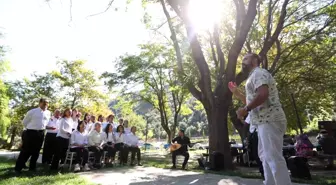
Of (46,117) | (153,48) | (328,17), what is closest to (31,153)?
(46,117)

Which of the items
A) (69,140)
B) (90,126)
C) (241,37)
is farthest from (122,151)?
(241,37)

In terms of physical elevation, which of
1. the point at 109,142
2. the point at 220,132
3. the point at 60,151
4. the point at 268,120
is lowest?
the point at 60,151

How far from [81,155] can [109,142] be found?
1755 millimetres

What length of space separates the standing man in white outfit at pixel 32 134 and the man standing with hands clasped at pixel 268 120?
6.07 meters

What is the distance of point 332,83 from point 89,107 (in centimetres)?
2256

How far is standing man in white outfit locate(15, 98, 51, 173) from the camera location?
6.90 meters

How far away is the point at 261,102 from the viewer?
3055 mm

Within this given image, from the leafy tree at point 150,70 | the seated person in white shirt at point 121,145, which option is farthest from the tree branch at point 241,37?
the leafy tree at point 150,70

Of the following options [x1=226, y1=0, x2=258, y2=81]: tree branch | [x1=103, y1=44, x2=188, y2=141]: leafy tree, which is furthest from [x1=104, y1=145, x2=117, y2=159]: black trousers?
[x1=103, y1=44, x2=188, y2=141]: leafy tree

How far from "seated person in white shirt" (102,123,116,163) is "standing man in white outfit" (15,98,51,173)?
8.95 ft

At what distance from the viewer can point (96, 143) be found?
30.0ft

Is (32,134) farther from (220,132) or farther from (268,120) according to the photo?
(268,120)

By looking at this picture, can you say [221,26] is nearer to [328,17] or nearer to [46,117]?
[328,17]

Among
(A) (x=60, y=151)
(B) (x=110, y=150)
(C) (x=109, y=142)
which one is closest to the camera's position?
(A) (x=60, y=151)
